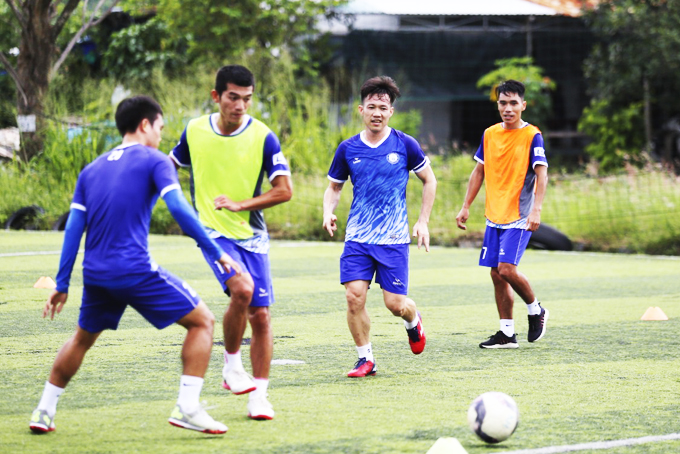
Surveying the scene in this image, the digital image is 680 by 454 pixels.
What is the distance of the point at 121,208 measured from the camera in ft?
16.1

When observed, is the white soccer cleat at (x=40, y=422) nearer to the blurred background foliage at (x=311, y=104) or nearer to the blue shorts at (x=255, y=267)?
the blue shorts at (x=255, y=267)

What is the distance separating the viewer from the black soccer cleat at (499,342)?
26.6 ft

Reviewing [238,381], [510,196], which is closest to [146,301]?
[238,381]

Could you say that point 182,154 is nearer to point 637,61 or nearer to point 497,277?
point 497,277

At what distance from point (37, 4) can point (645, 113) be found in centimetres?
1552

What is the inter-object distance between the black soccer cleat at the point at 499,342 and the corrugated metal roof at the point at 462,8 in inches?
913

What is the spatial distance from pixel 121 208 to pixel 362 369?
242 centimetres

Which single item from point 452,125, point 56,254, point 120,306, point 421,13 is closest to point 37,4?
point 56,254

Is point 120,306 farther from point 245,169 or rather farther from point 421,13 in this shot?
point 421,13

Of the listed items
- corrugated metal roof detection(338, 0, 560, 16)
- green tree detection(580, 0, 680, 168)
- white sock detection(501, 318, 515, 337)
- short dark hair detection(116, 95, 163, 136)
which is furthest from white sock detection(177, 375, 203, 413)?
corrugated metal roof detection(338, 0, 560, 16)

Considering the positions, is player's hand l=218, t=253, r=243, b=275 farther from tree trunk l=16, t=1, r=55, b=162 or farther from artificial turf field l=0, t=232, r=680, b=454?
tree trunk l=16, t=1, r=55, b=162

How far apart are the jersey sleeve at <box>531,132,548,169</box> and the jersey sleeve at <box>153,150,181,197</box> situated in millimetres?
3870

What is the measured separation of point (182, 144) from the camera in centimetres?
585

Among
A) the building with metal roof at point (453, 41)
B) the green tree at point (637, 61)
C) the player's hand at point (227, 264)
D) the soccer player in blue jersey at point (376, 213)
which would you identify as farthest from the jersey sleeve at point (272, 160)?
the building with metal roof at point (453, 41)
